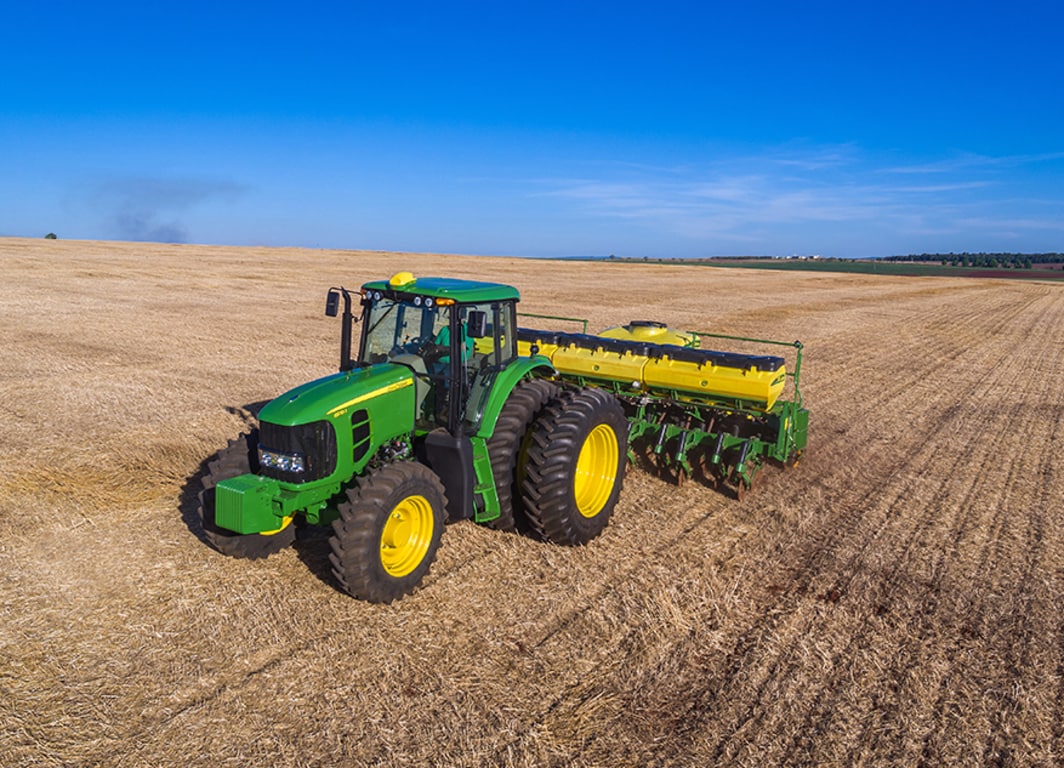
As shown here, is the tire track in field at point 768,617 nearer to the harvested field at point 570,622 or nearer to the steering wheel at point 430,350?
the harvested field at point 570,622

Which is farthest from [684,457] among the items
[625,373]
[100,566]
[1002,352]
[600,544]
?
[1002,352]

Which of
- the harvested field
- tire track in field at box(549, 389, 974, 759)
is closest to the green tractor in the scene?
the harvested field

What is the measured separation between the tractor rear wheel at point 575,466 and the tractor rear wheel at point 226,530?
76.8 inches

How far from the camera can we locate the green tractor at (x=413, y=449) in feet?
16.8

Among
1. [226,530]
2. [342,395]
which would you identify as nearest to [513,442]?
[342,395]

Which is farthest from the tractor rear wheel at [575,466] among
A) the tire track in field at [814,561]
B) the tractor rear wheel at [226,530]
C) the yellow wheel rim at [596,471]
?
the tractor rear wheel at [226,530]

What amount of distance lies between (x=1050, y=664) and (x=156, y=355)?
14734 millimetres

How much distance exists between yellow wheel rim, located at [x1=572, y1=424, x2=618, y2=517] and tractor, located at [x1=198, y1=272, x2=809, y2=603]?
0.04 feet

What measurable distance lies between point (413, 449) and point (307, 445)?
114 cm

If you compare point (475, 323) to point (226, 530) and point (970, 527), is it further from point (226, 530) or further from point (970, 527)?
point (970, 527)

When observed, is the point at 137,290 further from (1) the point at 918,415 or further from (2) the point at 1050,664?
(2) the point at 1050,664

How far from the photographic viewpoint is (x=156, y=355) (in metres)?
14.9

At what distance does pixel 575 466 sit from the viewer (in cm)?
620

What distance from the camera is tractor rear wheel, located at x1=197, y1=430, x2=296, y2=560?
17.8 feet
